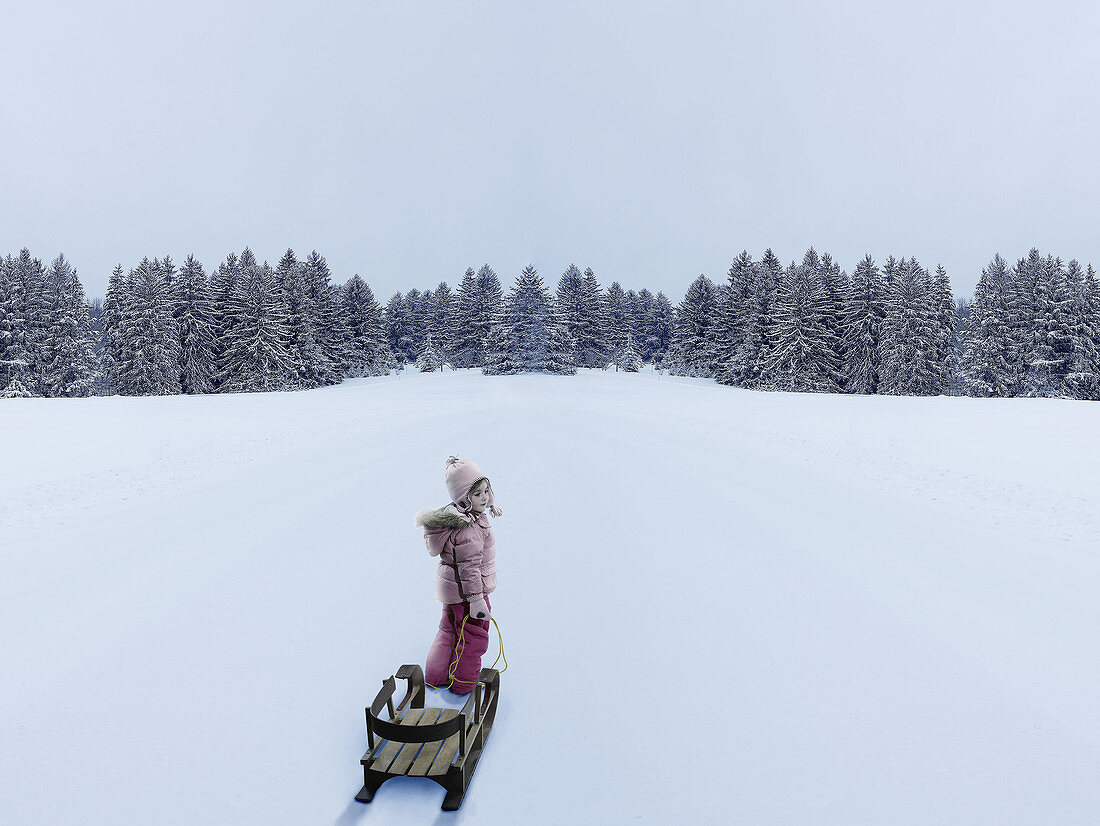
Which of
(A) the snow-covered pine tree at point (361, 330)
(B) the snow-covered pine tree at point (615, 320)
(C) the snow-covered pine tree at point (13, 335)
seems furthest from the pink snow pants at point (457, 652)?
(B) the snow-covered pine tree at point (615, 320)

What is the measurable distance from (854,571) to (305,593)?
5.03 meters

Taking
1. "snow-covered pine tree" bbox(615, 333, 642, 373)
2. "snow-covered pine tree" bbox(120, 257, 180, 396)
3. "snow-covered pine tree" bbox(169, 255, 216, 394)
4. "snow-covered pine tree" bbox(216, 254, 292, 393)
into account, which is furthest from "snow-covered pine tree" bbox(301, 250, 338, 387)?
"snow-covered pine tree" bbox(615, 333, 642, 373)

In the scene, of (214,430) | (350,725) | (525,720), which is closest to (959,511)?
(525,720)

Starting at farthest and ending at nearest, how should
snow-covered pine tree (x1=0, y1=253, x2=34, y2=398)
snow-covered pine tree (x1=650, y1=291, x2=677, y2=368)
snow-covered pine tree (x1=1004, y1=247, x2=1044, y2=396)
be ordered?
1. snow-covered pine tree (x1=650, y1=291, x2=677, y2=368)
2. snow-covered pine tree (x1=0, y1=253, x2=34, y2=398)
3. snow-covered pine tree (x1=1004, y1=247, x2=1044, y2=396)

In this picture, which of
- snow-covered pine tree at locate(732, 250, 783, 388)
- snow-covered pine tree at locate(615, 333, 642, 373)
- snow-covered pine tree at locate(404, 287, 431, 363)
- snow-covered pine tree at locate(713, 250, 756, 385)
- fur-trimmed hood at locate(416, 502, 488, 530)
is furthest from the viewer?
snow-covered pine tree at locate(404, 287, 431, 363)

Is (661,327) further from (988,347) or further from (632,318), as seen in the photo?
(988,347)

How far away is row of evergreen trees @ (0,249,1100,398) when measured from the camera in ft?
130

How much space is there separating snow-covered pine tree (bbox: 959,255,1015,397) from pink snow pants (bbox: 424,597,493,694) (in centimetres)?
4747

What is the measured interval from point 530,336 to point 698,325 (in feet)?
61.7

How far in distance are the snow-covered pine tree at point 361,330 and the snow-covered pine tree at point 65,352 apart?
20.5 meters

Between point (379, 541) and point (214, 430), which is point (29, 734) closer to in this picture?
point (379, 541)

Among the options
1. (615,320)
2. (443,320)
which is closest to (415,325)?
(443,320)

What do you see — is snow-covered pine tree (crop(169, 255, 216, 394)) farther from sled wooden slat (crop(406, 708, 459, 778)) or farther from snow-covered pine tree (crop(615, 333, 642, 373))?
sled wooden slat (crop(406, 708, 459, 778))

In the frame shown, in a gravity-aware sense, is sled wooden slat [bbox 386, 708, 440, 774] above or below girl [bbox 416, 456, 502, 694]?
below
